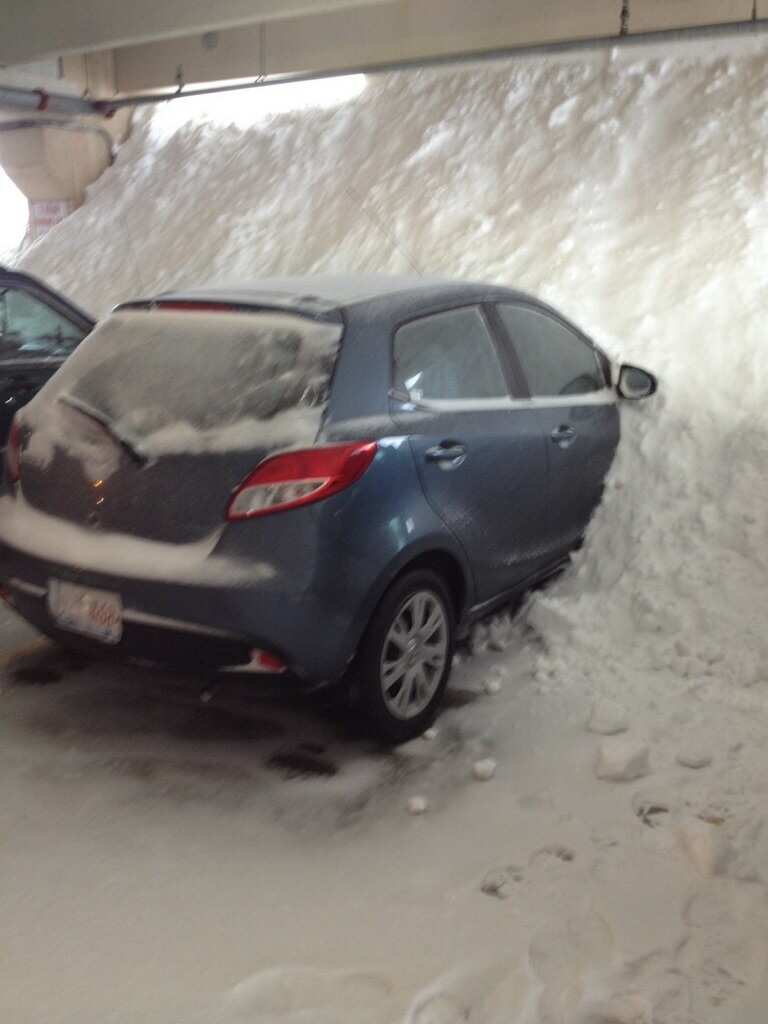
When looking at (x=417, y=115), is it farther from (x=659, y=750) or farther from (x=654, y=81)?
(x=659, y=750)

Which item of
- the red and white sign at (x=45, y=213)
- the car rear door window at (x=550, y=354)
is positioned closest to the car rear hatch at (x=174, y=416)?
the car rear door window at (x=550, y=354)

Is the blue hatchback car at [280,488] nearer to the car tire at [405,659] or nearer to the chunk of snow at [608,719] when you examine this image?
the car tire at [405,659]

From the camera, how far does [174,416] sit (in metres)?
3.60

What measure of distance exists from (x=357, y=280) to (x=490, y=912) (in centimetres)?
261

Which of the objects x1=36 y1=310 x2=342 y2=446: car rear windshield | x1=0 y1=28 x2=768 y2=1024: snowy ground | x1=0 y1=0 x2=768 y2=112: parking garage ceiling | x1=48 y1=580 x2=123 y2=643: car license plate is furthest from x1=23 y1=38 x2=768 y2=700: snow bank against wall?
x1=48 y1=580 x2=123 y2=643: car license plate

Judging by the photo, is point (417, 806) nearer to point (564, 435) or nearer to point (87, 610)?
point (87, 610)

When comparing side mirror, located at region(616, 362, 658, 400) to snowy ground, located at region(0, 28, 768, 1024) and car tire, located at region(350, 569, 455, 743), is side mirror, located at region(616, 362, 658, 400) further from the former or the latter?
car tire, located at region(350, 569, 455, 743)

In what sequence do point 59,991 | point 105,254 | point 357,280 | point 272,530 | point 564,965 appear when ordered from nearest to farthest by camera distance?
point 59,991
point 564,965
point 272,530
point 357,280
point 105,254

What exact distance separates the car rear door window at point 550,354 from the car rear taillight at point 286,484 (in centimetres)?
158

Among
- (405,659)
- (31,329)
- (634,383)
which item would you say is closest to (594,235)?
(634,383)

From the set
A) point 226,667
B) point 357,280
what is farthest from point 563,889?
point 357,280

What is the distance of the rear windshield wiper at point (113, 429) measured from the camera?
139 inches

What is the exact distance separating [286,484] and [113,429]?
712mm

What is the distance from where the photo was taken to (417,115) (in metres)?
11.0
